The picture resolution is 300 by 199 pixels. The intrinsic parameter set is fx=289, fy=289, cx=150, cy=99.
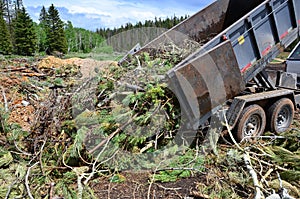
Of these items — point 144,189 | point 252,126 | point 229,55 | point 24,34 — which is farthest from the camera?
point 24,34

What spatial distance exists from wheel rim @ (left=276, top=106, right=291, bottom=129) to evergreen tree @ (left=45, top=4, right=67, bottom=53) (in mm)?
40588

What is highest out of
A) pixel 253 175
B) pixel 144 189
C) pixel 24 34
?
pixel 24 34

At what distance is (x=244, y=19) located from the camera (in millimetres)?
4438

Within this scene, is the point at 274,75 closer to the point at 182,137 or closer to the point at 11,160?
the point at 182,137

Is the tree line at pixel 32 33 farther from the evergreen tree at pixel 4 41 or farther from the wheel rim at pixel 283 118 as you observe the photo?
the wheel rim at pixel 283 118

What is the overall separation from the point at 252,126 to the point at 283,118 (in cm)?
87

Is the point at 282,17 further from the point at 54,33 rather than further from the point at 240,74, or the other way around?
the point at 54,33

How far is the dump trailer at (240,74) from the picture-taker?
3.86 m

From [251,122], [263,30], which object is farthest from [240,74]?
[263,30]

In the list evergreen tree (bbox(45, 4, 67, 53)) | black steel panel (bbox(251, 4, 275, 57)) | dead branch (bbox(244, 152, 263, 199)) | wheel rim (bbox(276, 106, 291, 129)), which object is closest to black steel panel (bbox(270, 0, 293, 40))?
black steel panel (bbox(251, 4, 275, 57))

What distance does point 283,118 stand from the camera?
5.06 metres

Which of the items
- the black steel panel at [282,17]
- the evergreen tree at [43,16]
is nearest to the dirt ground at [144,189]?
the black steel panel at [282,17]

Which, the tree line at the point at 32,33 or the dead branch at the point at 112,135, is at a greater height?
the tree line at the point at 32,33

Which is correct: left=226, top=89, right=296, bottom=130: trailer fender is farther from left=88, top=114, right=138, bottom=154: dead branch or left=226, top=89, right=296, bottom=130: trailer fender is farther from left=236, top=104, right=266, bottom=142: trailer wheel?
left=88, top=114, right=138, bottom=154: dead branch
